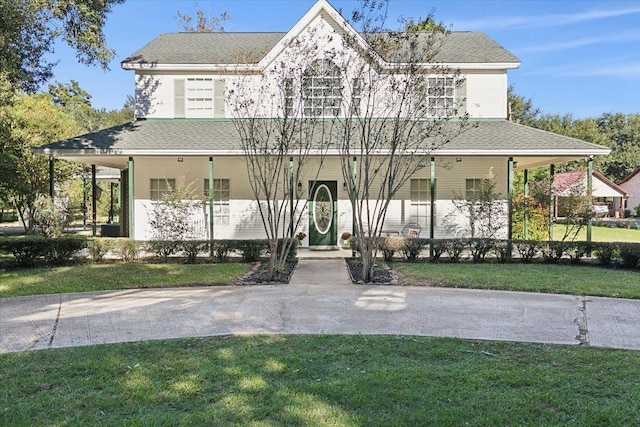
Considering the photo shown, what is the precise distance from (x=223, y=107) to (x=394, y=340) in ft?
40.0

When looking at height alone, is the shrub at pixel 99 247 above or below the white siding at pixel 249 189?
below

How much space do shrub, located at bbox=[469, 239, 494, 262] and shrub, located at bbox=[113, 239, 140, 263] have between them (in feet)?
29.3

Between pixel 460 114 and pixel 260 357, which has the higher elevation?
pixel 460 114

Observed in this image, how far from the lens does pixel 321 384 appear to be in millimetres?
3992

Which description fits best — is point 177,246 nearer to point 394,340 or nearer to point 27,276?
point 27,276

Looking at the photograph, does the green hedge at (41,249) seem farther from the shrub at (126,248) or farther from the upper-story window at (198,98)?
the upper-story window at (198,98)

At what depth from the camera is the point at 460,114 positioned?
15453 mm

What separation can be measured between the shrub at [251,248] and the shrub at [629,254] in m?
9.09

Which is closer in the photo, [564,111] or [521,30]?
[521,30]

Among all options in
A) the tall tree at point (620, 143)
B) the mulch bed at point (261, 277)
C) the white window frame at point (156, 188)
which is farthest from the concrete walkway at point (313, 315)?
the tall tree at point (620, 143)

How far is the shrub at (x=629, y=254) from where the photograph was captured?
11.1 metres

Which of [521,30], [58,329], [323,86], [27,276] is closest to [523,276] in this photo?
[323,86]

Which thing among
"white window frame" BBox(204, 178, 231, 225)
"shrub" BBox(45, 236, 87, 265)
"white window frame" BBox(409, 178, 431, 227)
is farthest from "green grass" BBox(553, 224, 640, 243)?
"shrub" BBox(45, 236, 87, 265)

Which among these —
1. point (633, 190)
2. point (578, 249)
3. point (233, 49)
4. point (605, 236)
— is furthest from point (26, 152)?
point (633, 190)
